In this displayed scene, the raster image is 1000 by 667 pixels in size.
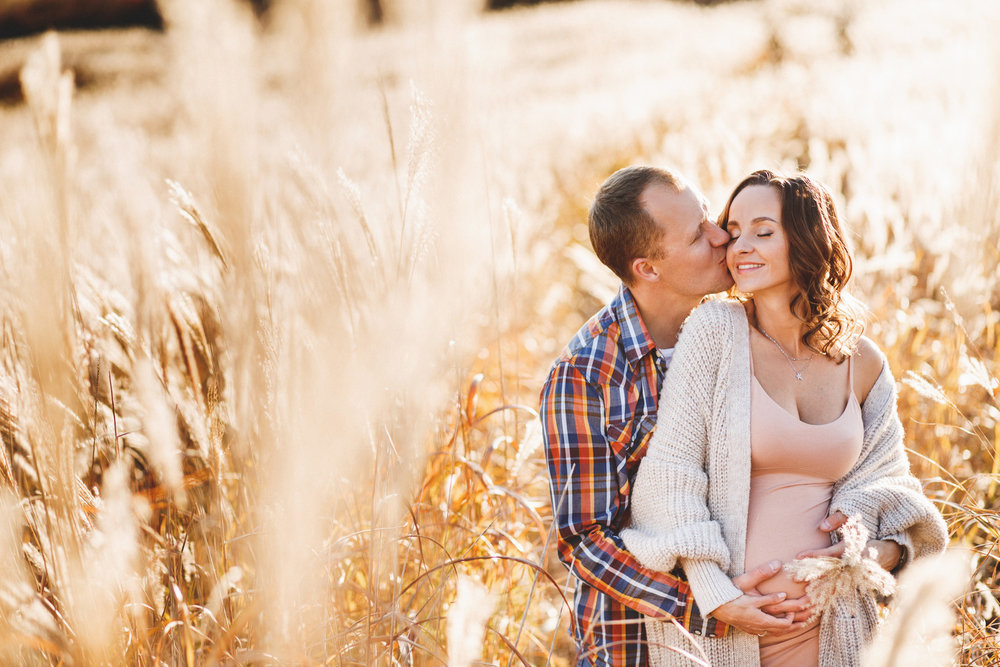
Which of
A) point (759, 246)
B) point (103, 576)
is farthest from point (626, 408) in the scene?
point (103, 576)

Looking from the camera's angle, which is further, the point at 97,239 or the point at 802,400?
the point at 97,239

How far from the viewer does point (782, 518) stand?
5.71 feet

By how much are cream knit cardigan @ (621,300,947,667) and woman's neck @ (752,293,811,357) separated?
0.47ft

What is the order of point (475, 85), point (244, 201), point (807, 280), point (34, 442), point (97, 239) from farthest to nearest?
point (97, 239) < point (807, 280) < point (475, 85) < point (34, 442) < point (244, 201)

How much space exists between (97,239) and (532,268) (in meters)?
2.35

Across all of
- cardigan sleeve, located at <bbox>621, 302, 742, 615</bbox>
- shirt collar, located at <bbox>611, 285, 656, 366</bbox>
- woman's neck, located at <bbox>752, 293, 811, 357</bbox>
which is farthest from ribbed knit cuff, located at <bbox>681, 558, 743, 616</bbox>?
woman's neck, located at <bbox>752, 293, 811, 357</bbox>

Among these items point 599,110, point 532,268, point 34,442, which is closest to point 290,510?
point 34,442

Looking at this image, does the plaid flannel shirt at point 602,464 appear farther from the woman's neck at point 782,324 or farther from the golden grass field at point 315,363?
the woman's neck at point 782,324

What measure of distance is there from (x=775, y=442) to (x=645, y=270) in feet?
1.92

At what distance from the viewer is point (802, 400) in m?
1.85

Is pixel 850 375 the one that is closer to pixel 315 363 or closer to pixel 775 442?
pixel 775 442

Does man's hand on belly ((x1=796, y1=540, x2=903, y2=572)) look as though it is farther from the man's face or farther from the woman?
the man's face

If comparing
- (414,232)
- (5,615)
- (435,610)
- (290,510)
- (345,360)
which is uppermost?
(414,232)

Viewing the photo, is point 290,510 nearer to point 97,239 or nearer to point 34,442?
point 34,442
